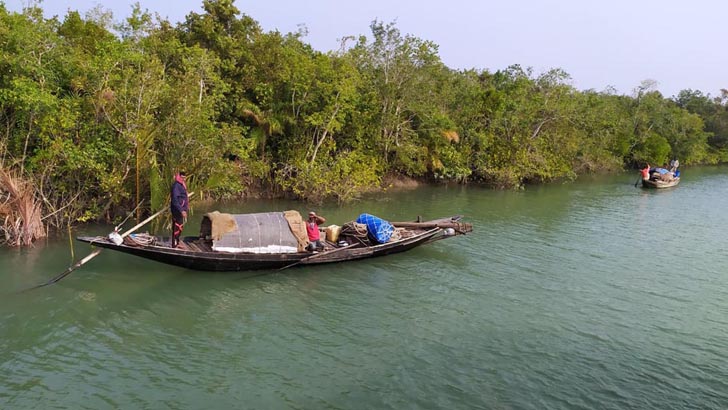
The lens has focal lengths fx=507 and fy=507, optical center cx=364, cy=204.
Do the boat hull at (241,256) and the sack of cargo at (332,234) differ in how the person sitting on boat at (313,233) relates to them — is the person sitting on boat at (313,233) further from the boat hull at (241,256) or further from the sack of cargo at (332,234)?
the sack of cargo at (332,234)

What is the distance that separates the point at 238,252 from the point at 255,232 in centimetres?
62

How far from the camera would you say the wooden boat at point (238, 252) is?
1051 centimetres

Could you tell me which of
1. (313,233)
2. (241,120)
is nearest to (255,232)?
(313,233)

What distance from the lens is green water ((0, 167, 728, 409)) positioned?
7055 mm

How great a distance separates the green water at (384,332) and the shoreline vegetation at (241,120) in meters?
2.33

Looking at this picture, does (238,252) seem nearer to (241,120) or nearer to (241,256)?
(241,256)

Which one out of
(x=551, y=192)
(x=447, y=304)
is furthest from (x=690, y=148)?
(x=447, y=304)

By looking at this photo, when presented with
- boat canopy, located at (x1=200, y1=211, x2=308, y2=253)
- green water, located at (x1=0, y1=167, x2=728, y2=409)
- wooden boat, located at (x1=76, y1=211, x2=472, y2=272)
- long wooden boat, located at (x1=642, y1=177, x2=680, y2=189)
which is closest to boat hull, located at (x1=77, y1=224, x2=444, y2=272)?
wooden boat, located at (x1=76, y1=211, x2=472, y2=272)

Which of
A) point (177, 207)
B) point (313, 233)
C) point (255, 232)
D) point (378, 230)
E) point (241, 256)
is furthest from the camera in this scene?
point (378, 230)

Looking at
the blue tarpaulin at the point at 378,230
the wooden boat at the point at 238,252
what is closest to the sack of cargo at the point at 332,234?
the wooden boat at the point at 238,252

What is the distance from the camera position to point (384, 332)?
896 cm

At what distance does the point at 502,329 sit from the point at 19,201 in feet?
38.1

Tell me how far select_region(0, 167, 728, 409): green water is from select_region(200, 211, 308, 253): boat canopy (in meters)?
0.72

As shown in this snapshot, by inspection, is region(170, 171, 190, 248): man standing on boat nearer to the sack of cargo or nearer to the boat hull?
the boat hull
